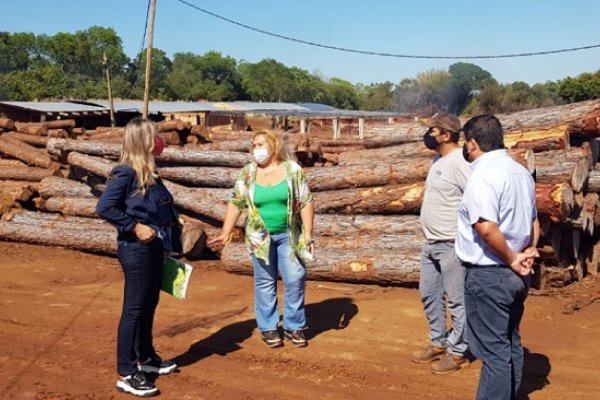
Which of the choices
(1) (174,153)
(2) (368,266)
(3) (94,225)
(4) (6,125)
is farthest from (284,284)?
(4) (6,125)

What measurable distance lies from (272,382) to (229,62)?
103750 millimetres

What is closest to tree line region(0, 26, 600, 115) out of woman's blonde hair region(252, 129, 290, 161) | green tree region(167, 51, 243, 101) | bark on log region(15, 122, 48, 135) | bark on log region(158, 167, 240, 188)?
green tree region(167, 51, 243, 101)

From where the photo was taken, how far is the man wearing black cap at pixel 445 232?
210 inches

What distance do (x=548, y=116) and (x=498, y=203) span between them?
18.8ft

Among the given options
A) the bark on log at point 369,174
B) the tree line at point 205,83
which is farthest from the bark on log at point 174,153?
the tree line at point 205,83

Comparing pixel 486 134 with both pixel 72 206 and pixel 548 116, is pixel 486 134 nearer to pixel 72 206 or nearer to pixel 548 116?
pixel 548 116

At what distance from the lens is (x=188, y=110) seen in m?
40.3

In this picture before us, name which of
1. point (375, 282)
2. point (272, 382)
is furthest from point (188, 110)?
point (272, 382)

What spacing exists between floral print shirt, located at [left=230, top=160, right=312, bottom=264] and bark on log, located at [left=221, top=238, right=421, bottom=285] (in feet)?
7.90

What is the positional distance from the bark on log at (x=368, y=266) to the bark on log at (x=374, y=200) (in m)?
0.74

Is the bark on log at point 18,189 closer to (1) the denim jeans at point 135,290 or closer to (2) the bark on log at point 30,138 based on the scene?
(2) the bark on log at point 30,138

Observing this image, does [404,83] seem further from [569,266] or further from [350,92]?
[569,266]

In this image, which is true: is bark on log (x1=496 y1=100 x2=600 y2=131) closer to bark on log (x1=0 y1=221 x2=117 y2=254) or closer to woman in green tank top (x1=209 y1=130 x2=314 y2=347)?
woman in green tank top (x1=209 y1=130 x2=314 y2=347)

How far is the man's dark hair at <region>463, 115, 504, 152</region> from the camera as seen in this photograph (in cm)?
413
